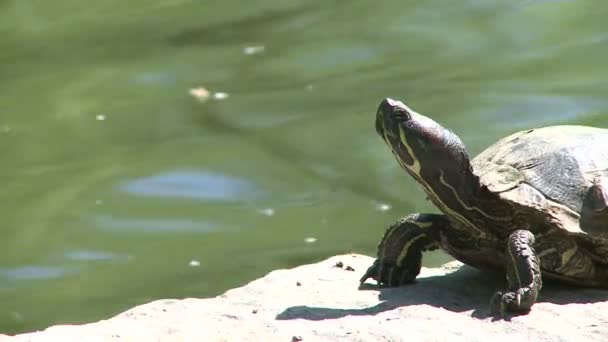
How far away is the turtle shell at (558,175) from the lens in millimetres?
3828

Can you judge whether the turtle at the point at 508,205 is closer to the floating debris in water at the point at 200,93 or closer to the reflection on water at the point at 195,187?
the reflection on water at the point at 195,187

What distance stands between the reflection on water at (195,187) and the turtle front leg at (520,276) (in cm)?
383

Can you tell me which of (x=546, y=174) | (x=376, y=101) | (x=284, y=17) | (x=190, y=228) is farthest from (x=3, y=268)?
(x=284, y=17)

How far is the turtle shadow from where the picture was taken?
12.1 feet

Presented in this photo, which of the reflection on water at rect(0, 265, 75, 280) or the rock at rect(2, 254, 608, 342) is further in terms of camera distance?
the reflection on water at rect(0, 265, 75, 280)

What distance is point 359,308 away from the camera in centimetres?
377

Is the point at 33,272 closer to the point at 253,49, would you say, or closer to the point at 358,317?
the point at 358,317

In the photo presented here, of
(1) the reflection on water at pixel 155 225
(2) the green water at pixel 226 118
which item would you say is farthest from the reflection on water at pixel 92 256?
→ (1) the reflection on water at pixel 155 225

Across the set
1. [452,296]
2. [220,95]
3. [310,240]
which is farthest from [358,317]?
[220,95]

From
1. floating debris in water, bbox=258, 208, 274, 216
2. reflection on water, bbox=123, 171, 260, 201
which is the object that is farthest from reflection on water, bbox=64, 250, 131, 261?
floating debris in water, bbox=258, 208, 274, 216

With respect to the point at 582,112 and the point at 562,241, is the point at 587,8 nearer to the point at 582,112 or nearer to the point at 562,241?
the point at 582,112

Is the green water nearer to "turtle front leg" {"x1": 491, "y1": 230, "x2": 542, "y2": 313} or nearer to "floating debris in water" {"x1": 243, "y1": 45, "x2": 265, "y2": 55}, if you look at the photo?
"floating debris in water" {"x1": 243, "y1": 45, "x2": 265, "y2": 55}

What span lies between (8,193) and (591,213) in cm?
482

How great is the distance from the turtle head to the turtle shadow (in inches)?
11.3
